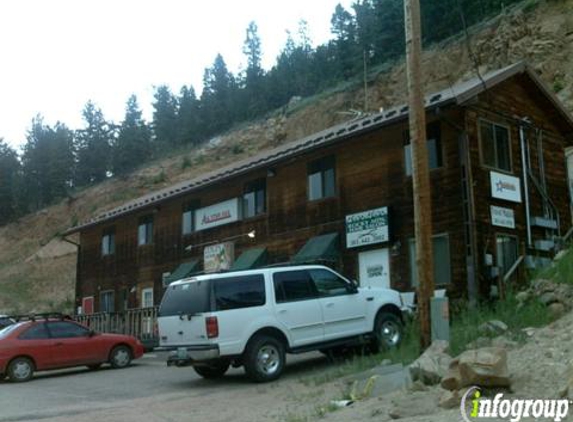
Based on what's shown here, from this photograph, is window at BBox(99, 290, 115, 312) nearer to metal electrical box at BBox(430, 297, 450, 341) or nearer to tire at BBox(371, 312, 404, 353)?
tire at BBox(371, 312, 404, 353)

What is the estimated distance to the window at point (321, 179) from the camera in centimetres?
A: 2288

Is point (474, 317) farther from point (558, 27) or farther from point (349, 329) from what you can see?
point (558, 27)

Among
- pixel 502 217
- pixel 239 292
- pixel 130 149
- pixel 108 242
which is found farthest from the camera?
pixel 130 149

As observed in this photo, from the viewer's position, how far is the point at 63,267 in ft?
211

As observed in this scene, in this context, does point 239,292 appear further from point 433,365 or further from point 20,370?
point 20,370

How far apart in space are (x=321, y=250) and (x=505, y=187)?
5769 mm

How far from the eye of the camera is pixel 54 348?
1720 cm

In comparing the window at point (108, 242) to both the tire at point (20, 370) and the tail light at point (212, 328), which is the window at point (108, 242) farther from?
the tail light at point (212, 328)

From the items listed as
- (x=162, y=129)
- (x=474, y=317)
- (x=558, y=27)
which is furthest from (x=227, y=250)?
(x=162, y=129)

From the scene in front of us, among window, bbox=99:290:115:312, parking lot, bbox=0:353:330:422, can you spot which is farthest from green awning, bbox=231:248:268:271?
window, bbox=99:290:115:312

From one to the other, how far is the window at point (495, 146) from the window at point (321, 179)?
5.07 meters

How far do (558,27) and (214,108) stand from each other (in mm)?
51460

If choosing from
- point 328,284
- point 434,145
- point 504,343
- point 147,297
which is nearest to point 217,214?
point 147,297

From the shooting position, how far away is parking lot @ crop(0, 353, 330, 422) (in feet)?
34.5
